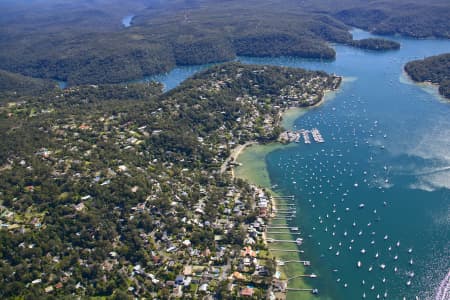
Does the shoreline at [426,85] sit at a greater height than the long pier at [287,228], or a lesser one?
greater

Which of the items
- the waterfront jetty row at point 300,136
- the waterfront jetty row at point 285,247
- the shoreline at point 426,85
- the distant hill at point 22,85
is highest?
the distant hill at point 22,85

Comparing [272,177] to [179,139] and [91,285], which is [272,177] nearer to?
[179,139]

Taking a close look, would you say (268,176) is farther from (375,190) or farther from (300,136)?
(375,190)

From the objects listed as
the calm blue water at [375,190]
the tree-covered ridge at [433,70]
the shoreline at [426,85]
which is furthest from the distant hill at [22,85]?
the tree-covered ridge at [433,70]

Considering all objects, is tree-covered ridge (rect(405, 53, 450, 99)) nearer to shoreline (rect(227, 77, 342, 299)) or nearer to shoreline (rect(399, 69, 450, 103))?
shoreline (rect(399, 69, 450, 103))

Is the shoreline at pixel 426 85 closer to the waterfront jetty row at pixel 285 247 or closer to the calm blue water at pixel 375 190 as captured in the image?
the calm blue water at pixel 375 190

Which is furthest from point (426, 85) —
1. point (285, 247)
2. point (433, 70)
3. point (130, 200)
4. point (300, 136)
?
point (130, 200)
